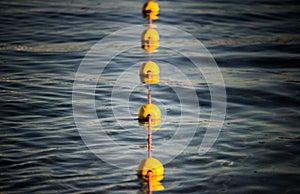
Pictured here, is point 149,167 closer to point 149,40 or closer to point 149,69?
point 149,69

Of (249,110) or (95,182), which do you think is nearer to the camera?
(95,182)

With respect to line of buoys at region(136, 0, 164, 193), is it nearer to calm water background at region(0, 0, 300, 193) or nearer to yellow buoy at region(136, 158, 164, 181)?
yellow buoy at region(136, 158, 164, 181)

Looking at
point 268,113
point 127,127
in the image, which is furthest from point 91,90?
point 268,113

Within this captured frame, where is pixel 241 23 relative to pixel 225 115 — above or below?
above

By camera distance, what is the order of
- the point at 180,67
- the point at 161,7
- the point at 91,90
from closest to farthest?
1. the point at 91,90
2. the point at 180,67
3. the point at 161,7

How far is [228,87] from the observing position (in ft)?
22.6

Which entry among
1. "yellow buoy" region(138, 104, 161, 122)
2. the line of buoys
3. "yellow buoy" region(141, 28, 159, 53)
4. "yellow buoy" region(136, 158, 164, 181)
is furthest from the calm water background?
"yellow buoy" region(141, 28, 159, 53)

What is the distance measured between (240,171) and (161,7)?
633cm

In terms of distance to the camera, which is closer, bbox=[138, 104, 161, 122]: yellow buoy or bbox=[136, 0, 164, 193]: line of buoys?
bbox=[136, 0, 164, 193]: line of buoys

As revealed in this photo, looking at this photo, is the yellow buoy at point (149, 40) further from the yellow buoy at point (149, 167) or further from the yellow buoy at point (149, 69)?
the yellow buoy at point (149, 167)

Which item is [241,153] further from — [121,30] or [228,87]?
[121,30]

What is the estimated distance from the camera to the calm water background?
15.0 ft

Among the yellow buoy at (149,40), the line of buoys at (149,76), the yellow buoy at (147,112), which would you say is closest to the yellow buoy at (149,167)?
the line of buoys at (149,76)

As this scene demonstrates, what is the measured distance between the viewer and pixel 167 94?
661 centimetres
